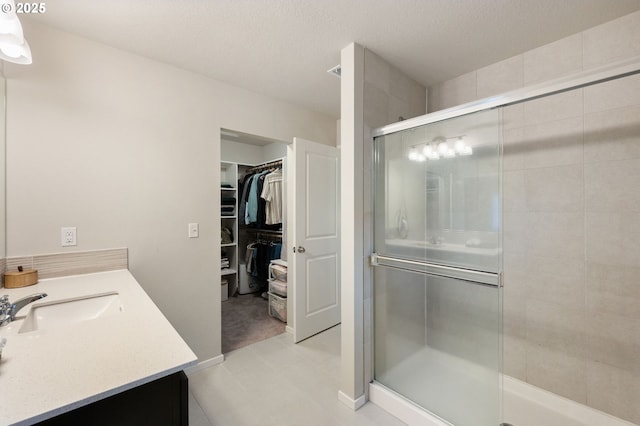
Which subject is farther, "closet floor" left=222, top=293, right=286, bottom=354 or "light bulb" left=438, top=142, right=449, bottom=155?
"closet floor" left=222, top=293, right=286, bottom=354

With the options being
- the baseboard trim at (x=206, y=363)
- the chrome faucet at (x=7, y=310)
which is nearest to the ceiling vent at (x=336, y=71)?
the chrome faucet at (x=7, y=310)

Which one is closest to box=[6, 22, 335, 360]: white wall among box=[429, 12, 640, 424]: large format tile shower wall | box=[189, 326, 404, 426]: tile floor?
box=[189, 326, 404, 426]: tile floor

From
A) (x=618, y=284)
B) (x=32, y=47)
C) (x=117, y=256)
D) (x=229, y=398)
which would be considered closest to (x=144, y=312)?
(x=117, y=256)

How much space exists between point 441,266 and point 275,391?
4.64 feet

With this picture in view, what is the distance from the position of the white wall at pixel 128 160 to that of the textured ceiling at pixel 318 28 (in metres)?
0.19

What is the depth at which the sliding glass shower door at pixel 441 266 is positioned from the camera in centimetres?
143

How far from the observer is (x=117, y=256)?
1.79m

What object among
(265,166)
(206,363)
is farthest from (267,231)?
(206,363)

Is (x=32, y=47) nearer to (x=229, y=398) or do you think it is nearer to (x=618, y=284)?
(x=229, y=398)

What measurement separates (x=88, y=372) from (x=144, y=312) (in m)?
0.39

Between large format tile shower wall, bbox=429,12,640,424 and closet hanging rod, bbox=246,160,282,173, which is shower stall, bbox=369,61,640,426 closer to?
large format tile shower wall, bbox=429,12,640,424

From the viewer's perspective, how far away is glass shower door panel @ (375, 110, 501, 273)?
1.43 meters

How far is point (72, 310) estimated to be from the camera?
1275mm

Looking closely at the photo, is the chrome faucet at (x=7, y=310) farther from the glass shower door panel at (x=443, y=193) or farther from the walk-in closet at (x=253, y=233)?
the walk-in closet at (x=253, y=233)
